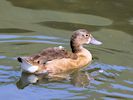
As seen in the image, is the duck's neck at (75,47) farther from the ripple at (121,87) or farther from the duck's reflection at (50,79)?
the ripple at (121,87)

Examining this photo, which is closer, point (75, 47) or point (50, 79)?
point (50, 79)

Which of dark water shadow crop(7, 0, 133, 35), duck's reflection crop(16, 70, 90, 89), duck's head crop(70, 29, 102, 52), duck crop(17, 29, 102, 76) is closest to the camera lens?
duck's reflection crop(16, 70, 90, 89)

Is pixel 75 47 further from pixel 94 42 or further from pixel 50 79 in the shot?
pixel 50 79

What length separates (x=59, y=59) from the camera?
8.55 m

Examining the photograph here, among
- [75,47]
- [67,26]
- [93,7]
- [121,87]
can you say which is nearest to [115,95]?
[121,87]

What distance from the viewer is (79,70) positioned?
8727 millimetres

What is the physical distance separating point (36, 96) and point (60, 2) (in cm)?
444

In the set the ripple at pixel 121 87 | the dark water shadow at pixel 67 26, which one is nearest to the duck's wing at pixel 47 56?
the ripple at pixel 121 87

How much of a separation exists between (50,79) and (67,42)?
1.65 metres

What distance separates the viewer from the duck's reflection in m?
7.93

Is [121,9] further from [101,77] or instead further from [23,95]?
[23,95]

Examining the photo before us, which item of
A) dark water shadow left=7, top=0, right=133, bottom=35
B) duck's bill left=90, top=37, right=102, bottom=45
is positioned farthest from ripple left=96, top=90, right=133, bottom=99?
dark water shadow left=7, top=0, right=133, bottom=35

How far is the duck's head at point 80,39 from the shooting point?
9.11m

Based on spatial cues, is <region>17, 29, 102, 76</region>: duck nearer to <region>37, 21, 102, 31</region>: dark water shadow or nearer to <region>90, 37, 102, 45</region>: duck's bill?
<region>90, 37, 102, 45</region>: duck's bill
